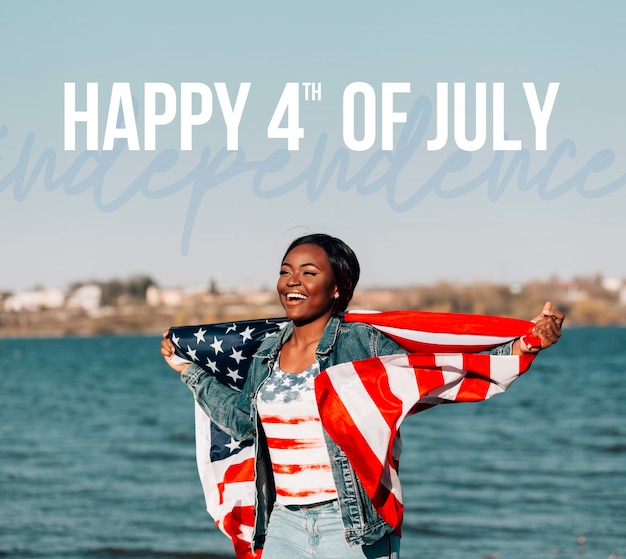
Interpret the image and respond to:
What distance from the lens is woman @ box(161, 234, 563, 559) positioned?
165 inches

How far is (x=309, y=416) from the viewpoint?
4211 millimetres

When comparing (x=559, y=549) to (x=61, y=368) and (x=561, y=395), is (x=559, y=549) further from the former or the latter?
(x=61, y=368)

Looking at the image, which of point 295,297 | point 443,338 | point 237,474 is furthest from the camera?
point 237,474

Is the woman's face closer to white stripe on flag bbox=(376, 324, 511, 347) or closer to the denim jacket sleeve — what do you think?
white stripe on flag bbox=(376, 324, 511, 347)

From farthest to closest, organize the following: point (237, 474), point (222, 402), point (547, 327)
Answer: point (237, 474), point (222, 402), point (547, 327)

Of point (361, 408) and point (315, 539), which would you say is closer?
point (315, 539)

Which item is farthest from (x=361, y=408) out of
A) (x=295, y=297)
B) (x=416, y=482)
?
(x=416, y=482)

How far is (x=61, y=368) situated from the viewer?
238 feet

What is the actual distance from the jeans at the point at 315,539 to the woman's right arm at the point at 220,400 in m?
0.51

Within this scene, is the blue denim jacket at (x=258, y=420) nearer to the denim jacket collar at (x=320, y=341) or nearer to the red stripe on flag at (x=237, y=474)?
the denim jacket collar at (x=320, y=341)

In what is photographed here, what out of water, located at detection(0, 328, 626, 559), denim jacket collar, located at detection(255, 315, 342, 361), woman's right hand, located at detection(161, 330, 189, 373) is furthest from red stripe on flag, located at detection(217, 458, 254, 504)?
water, located at detection(0, 328, 626, 559)

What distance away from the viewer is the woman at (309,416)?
165 inches

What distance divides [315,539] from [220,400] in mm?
917

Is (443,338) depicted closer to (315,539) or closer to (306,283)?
(306,283)
